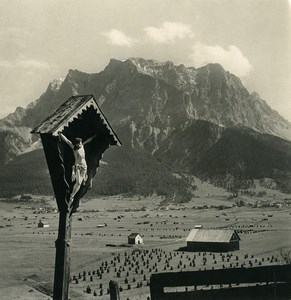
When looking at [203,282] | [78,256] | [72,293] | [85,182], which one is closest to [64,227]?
[85,182]

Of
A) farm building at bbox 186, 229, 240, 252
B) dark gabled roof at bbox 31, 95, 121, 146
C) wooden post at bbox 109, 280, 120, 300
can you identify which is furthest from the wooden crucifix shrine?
farm building at bbox 186, 229, 240, 252

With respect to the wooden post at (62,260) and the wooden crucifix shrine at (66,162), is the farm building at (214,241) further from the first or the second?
the wooden post at (62,260)

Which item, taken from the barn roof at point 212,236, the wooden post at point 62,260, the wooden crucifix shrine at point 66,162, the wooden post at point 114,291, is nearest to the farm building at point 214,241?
the barn roof at point 212,236

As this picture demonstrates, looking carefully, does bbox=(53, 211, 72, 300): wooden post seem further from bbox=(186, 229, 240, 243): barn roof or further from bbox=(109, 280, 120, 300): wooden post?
bbox=(186, 229, 240, 243): barn roof

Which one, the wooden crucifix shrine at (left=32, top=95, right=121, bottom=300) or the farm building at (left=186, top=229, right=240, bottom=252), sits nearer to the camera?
the wooden crucifix shrine at (left=32, top=95, right=121, bottom=300)

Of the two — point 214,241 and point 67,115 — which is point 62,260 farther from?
point 214,241

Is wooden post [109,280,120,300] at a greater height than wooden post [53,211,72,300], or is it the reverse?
wooden post [53,211,72,300]

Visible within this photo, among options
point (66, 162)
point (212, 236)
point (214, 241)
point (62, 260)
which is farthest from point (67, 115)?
point (212, 236)
